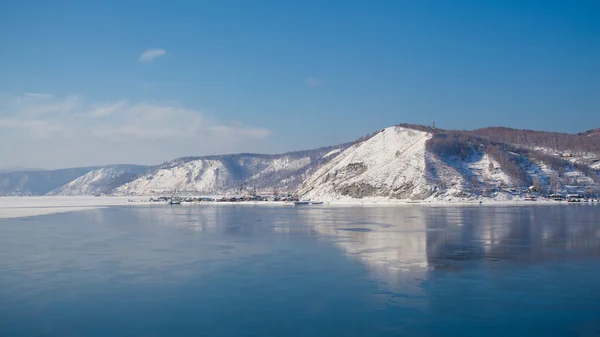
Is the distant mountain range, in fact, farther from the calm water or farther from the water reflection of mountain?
the calm water

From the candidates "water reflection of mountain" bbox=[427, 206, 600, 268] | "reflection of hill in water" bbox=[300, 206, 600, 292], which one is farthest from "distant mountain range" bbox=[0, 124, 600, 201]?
"reflection of hill in water" bbox=[300, 206, 600, 292]

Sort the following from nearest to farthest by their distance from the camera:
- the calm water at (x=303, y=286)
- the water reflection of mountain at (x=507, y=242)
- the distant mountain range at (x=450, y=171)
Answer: the calm water at (x=303, y=286)
the water reflection of mountain at (x=507, y=242)
the distant mountain range at (x=450, y=171)

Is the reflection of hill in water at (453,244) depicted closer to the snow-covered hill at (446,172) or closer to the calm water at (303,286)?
the calm water at (303,286)

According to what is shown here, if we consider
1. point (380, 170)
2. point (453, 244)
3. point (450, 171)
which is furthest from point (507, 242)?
point (380, 170)

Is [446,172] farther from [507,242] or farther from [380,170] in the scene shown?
[507,242]

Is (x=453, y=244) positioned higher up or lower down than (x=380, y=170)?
lower down

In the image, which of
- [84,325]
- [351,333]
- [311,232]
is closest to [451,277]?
[351,333]

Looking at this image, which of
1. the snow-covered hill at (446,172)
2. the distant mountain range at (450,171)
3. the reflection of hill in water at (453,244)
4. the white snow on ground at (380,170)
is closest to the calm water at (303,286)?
the reflection of hill in water at (453,244)
